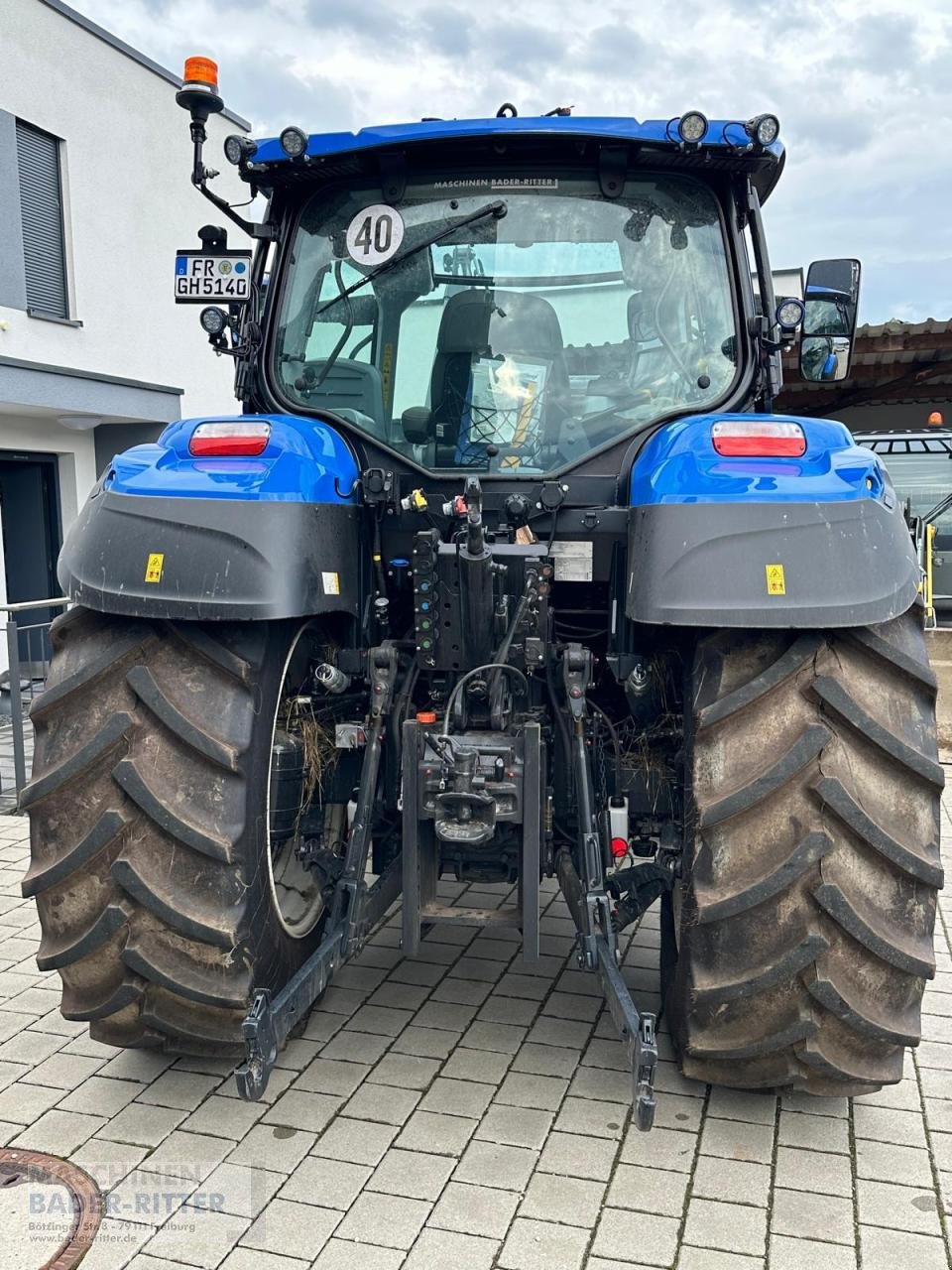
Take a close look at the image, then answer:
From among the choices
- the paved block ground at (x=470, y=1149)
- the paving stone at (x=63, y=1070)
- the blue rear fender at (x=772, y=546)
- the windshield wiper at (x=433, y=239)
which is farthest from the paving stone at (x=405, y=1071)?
the windshield wiper at (x=433, y=239)

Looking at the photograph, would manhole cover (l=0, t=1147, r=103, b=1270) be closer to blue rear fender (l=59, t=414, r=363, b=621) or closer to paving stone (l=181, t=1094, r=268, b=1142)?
paving stone (l=181, t=1094, r=268, b=1142)

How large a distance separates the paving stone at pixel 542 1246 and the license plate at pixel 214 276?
305 centimetres

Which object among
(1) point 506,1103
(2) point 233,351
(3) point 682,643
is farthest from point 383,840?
(2) point 233,351

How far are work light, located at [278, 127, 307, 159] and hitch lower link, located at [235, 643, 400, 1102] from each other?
1537mm

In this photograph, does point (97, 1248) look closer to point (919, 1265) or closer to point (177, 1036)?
point (177, 1036)

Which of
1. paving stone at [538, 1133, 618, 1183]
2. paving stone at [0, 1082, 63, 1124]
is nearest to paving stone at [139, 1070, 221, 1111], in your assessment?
paving stone at [0, 1082, 63, 1124]

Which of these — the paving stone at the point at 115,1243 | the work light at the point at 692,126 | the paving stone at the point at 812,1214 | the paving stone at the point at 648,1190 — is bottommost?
the paving stone at the point at 812,1214

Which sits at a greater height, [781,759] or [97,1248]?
[781,759]

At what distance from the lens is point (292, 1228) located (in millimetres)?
2680

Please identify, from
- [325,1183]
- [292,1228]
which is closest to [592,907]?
[325,1183]

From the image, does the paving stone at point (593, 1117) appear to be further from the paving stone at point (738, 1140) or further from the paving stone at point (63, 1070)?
the paving stone at point (63, 1070)

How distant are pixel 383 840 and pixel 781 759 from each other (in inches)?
57.2

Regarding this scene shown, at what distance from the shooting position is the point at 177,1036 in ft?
10.1

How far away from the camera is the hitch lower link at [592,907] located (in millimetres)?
2709
